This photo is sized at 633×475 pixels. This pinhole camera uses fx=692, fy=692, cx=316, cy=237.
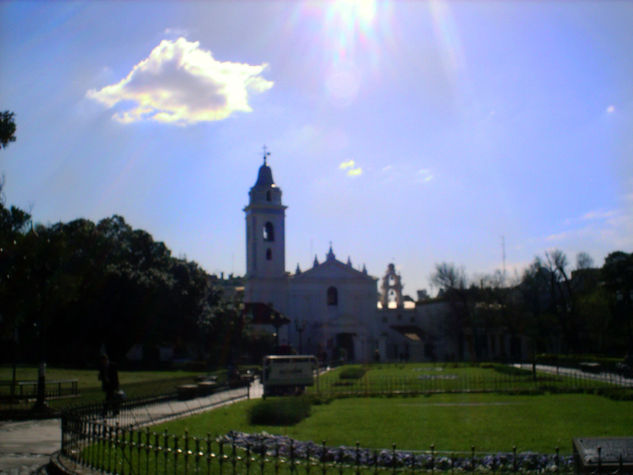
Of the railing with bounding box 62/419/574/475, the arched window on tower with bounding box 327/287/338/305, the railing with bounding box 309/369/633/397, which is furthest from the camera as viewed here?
the arched window on tower with bounding box 327/287/338/305

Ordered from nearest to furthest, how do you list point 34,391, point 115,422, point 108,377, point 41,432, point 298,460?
point 298,460, point 115,422, point 41,432, point 108,377, point 34,391

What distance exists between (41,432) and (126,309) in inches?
978

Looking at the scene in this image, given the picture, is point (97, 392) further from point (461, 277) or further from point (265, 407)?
point (461, 277)

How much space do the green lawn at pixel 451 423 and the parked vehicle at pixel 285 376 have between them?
17.1ft

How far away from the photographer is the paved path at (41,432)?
1121cm

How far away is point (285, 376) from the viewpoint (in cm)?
2709

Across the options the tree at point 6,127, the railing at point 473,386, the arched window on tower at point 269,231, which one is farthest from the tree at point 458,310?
the tree at point 6,127

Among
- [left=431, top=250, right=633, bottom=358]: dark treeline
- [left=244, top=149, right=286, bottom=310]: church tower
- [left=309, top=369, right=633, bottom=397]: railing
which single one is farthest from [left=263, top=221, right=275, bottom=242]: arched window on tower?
[left=309, top=369, right=633, bottom=397]: railing

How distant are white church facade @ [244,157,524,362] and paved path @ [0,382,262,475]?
146 feet

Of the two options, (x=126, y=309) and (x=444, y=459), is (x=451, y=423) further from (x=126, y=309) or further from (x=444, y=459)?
(x=126, y=309)

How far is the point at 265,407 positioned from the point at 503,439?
5.72 metres

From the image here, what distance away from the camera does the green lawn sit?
1270 centimetres

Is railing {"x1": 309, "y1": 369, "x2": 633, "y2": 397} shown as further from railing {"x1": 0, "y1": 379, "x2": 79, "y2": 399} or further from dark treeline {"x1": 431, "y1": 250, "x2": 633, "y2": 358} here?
dark treeline {"x1": 431, "y1": 250, "x2": 633, "y2": 358}

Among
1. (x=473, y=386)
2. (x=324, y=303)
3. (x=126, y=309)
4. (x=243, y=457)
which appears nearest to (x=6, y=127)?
(x=243, y=457)
